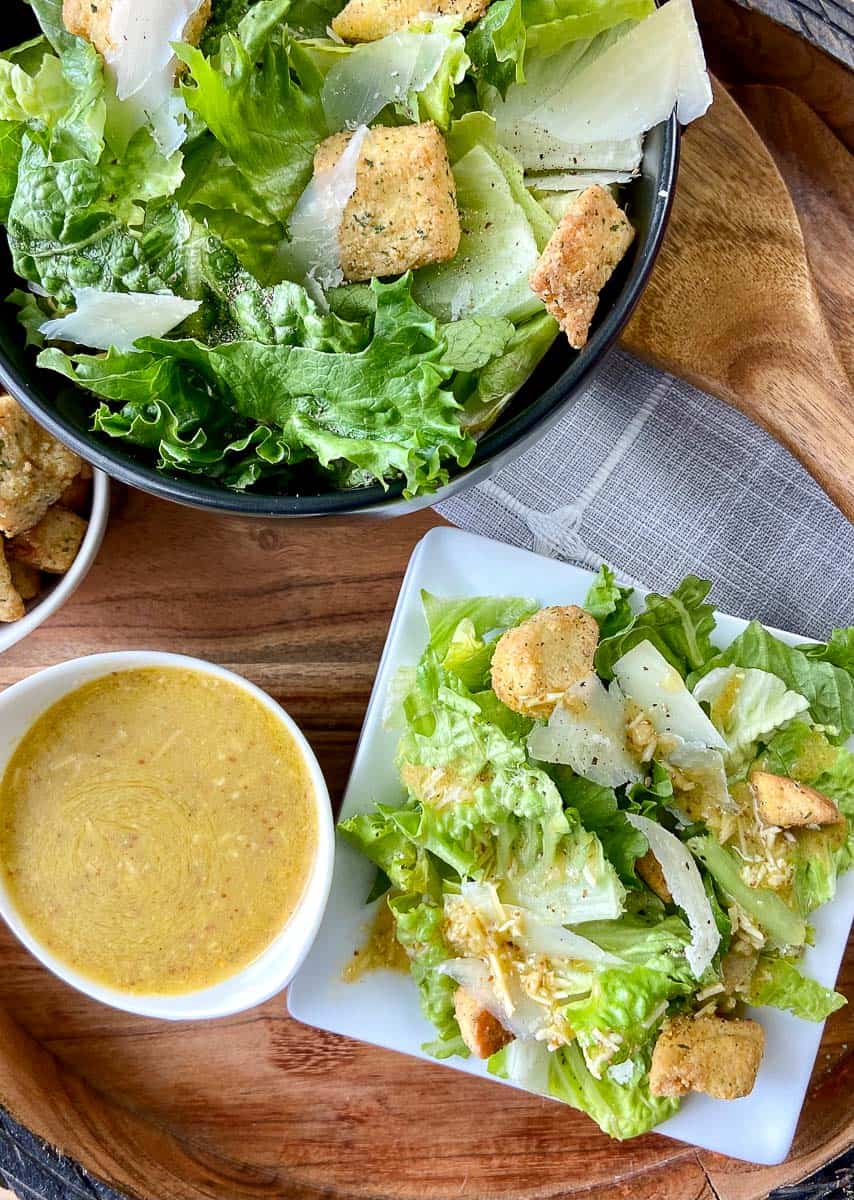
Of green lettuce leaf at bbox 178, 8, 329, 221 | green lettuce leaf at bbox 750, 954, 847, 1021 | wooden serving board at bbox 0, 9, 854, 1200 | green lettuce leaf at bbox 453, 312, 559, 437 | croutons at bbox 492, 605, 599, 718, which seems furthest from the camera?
wooden serving board at bbox 0, 9, 854, 1200

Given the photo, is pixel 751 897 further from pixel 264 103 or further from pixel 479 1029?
pixel 264 103

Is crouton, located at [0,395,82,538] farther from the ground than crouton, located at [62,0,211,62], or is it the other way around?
crouton, located at [62,0,211,62]

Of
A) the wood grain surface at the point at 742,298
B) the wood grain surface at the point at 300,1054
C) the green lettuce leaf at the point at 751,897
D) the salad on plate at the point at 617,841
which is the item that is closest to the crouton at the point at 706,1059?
the salad on plate at the point at 617,841

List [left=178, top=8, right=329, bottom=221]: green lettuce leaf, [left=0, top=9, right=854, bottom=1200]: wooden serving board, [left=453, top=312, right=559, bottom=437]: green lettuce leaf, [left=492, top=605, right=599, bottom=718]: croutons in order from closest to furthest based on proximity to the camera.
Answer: [left=178, top=8, right=329, bottom=221]: green lettuce leaf
[left=453, top=312, right=559, bottom=437]: green lettuce leaf
[left=492, top=605, right=599, bottom=718]: croutons
[left=0, top=9, right=854, bottom=1200]: wooden serving board

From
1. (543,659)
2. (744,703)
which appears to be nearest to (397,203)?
(543,659)

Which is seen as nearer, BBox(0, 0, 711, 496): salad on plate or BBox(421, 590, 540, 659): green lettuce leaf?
BBox(0, 0, 711, 496): salad on plate

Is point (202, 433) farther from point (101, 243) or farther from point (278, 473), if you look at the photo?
point (101, 243)

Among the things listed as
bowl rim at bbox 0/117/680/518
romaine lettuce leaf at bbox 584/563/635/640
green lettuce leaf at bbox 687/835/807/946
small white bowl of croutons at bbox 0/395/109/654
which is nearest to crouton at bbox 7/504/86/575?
small white bowl of croutons at bbox 0/395/109/654

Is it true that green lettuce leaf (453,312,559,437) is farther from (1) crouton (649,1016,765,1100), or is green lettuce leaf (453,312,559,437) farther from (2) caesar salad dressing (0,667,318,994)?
(1) crouton (649,1016,765,1100)
